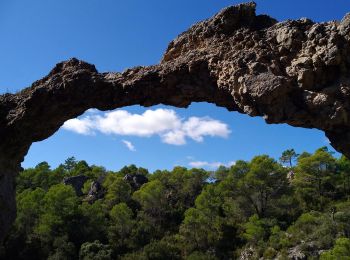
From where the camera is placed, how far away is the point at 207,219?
42500 millimetres

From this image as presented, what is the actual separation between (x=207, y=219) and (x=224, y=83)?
105 feet

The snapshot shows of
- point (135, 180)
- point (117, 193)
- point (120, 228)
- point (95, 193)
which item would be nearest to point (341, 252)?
point (120, 228)

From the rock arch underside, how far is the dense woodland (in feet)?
67.5

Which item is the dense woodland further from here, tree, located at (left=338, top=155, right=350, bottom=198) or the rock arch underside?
the rock arch underside

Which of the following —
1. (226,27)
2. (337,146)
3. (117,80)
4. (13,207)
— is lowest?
(13,207)

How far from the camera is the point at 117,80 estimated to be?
561 inches

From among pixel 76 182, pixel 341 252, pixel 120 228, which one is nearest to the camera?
pixel 341 252

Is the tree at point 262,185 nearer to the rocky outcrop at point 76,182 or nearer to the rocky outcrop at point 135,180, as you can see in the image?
the rocky outcrop at point 135,180

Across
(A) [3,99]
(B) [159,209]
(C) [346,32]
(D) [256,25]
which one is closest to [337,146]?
(C) [346,32]

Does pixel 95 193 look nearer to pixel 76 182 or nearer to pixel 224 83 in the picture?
pixel 76 182

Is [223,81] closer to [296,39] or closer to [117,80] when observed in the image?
[296,39]

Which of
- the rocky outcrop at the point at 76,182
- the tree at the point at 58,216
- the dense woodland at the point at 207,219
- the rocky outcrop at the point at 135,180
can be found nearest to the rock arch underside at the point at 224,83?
the dense woodland at the point at 207,219

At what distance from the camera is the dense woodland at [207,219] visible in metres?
36.8

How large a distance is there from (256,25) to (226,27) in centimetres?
96
